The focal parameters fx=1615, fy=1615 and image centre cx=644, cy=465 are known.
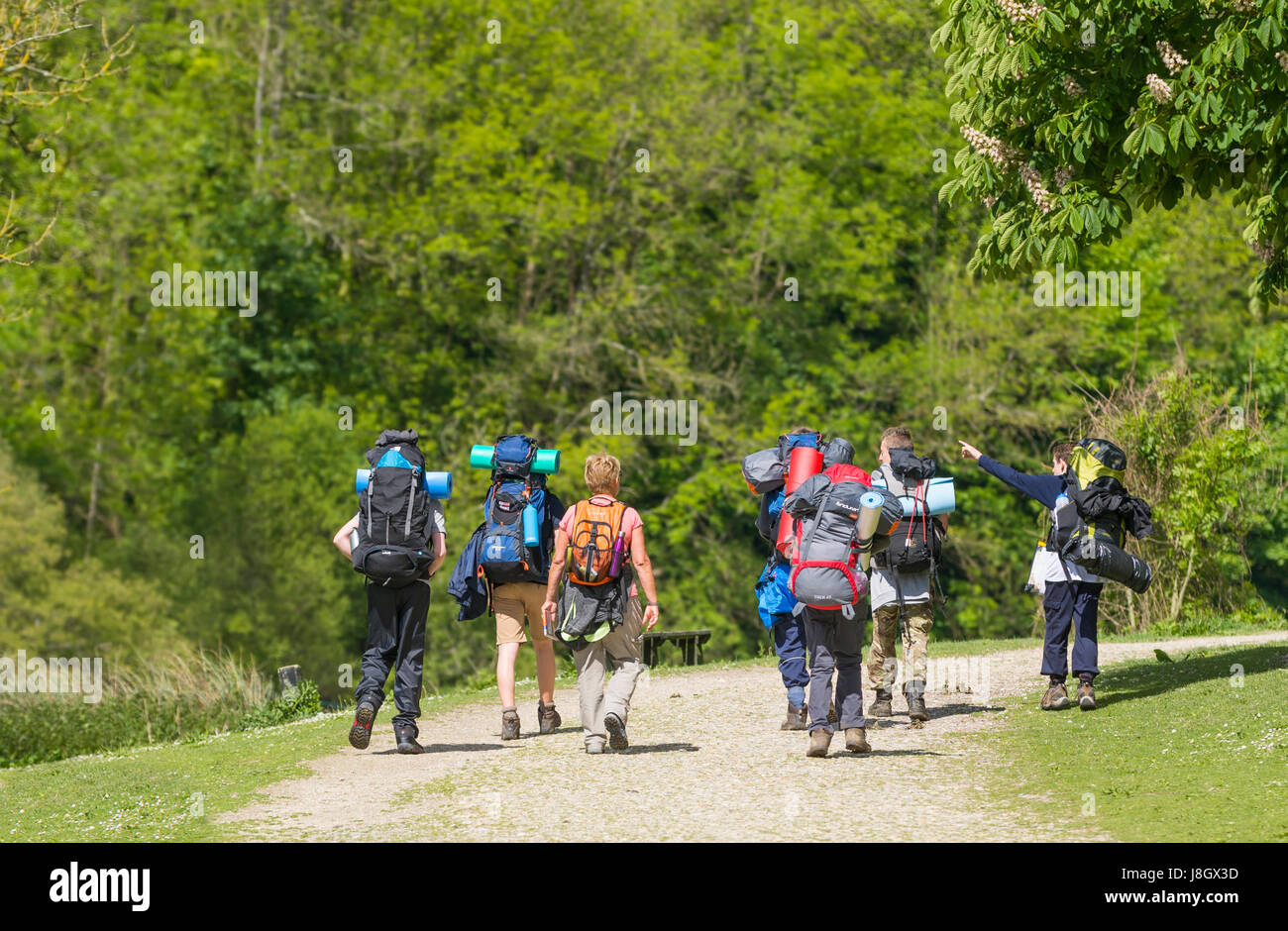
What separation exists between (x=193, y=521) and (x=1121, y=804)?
25.5m

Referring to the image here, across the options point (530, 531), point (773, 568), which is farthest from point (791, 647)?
point (530, 531)

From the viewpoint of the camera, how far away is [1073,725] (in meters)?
10.1

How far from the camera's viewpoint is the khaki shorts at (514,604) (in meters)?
10.2

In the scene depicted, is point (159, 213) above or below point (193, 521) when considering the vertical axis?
above

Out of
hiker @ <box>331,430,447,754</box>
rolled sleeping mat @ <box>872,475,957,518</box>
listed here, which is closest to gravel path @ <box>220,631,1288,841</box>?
hiker @ <box>331,430,447,754</box>

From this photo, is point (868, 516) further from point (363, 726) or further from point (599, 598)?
point (363, 726)

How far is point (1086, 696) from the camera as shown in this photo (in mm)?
10586

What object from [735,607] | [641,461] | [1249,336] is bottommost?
[735,607]

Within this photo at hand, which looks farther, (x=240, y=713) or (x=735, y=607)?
(x=735, y=607)

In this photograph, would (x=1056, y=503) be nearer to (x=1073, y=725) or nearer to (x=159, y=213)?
(x=1073, y=725)

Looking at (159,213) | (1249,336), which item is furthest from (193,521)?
(1249,336)

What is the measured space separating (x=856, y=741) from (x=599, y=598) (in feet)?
5.56

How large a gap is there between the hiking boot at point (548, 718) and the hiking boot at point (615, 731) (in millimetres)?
999
